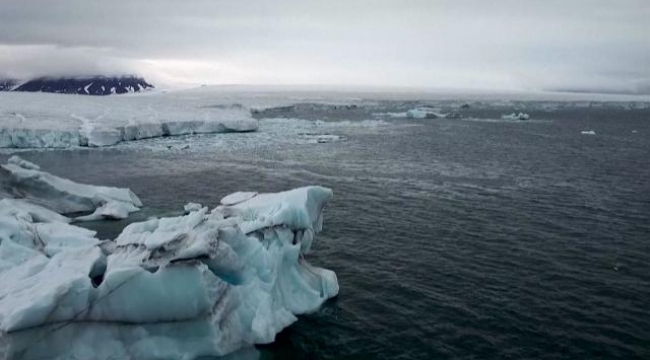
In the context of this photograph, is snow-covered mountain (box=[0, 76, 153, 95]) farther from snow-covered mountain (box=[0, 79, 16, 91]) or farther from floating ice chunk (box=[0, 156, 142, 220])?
floating ice chunk (box=[0, 156, 142, 220])

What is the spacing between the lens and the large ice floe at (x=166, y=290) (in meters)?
11.3

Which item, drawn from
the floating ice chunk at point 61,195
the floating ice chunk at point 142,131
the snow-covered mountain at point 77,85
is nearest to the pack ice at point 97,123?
the floating ice chunk at point 142,131

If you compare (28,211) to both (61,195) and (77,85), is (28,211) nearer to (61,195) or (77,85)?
(61,195)

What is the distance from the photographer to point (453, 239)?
20781mm

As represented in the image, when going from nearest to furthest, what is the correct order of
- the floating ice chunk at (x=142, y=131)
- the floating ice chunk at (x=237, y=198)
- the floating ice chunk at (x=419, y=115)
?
the floating ice chunk at (x=237, y=198)
the floating ice chunk at (x=142, y=131)
the floating ice chunk at (x=419, y=115)

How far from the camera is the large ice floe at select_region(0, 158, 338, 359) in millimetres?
11336

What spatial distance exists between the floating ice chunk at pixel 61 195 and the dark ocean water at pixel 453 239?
4.51 ft

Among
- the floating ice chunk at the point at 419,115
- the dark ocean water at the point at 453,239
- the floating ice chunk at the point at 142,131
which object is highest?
the floating ice chunk at the point at 419,115

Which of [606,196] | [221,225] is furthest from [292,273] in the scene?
[606,196]

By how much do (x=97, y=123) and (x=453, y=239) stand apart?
133 ft

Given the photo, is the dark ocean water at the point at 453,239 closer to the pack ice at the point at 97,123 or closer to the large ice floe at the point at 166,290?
the large ice floe at the point at 166,290

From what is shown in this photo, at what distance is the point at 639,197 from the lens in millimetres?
28297

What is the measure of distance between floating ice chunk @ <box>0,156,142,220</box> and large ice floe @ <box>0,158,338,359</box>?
308 inches

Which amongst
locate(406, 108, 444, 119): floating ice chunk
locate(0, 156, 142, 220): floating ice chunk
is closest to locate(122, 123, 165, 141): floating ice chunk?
locate(0, 156, 142, 220): floating ice chunk
